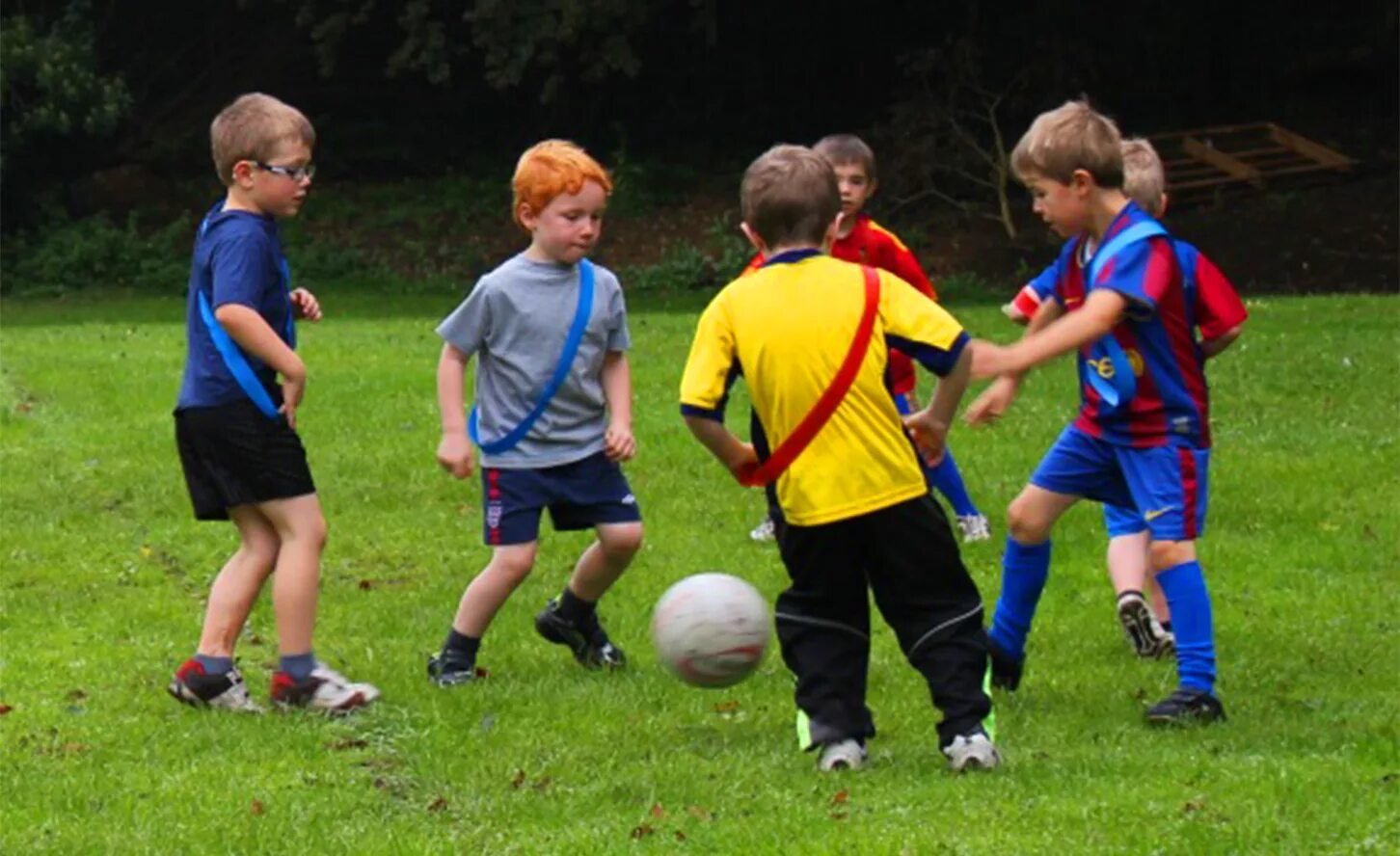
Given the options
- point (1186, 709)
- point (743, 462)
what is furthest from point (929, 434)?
point (1186, 709)

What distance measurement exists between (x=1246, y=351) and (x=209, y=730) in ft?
35.2

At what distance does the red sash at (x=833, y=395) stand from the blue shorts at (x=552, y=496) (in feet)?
5.38

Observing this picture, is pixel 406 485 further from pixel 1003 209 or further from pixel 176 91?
pixel 176 91

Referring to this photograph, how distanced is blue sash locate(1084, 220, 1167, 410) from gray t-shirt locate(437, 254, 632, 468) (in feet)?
5.28

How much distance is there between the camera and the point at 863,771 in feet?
20.9

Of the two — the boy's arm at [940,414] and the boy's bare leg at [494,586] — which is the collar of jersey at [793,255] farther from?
the boy's bare leg at [494,586]

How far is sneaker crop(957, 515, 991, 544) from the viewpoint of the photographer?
415 inches

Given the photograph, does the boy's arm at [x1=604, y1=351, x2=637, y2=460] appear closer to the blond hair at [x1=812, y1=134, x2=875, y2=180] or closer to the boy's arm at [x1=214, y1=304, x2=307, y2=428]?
the boy's arm at [x1=214, y1=304, x2=307, y2=428]

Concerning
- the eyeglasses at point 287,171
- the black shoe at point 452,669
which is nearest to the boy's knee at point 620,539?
the black shoe at point 452,669

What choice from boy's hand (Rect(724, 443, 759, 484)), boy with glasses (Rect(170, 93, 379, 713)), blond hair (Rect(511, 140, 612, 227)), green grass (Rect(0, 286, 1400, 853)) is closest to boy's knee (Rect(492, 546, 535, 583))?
green grass (Rect(0, 286, 1400, 853))

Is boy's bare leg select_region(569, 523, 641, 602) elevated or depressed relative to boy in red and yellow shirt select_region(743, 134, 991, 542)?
depressed

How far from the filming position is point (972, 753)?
6258 mm

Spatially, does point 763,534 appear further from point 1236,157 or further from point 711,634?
point 1236,157

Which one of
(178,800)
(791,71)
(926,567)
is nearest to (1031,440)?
(926,567)
